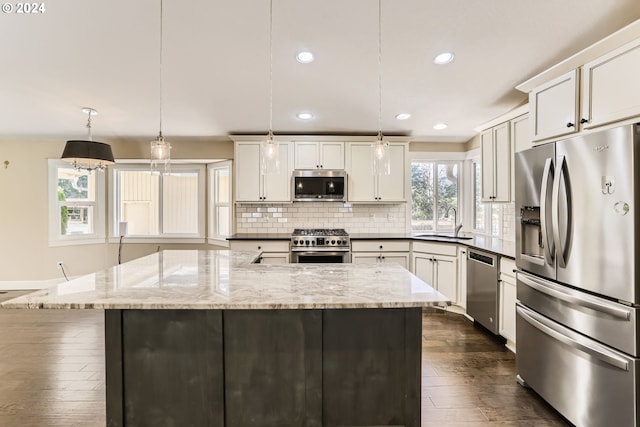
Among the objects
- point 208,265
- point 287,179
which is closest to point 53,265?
point 287,179

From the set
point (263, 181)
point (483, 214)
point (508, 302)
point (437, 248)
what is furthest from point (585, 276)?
point (263, 181)

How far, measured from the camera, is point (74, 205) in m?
5.09

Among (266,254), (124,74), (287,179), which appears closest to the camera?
(124,74)

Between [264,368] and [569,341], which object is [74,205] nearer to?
[264,368]

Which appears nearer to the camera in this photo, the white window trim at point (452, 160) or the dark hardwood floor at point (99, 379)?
the dark hardwood floor at point (99, 379)

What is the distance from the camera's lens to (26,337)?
323cm

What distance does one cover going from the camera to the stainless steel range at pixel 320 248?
407 cm

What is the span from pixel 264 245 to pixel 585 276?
127 inches

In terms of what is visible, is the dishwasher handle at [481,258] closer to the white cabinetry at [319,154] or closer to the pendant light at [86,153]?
the white cabinetry at [319,154]

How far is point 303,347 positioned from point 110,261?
4.93m

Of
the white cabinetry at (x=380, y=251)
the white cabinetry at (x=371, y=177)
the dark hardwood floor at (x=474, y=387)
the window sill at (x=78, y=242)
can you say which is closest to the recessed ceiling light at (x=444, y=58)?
the white cabinetry at (x=371, y=177)

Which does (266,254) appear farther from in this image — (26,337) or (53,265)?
(53,265)

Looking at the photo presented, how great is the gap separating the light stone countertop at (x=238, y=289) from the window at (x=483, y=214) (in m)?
2.49

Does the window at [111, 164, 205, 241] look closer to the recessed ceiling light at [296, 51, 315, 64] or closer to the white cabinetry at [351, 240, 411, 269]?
the white cabinetry at [351, 240, 411, 269]
